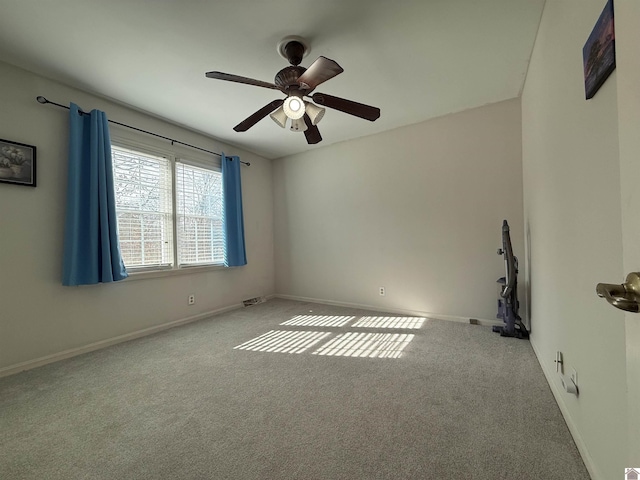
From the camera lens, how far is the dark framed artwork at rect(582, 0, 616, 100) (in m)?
0.90

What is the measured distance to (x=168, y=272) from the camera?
3381 mm

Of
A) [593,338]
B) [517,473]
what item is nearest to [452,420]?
[517,473]

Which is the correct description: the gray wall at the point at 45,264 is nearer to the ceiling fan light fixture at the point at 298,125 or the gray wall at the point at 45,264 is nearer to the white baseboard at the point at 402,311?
the ceiling fan light fixture at the point at 298,125

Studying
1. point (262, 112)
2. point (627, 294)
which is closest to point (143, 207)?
point (262, 112)

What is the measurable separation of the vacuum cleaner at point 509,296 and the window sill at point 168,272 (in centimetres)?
354

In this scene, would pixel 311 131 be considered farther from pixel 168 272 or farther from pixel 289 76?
pixel 168 272

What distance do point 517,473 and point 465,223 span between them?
2571mm

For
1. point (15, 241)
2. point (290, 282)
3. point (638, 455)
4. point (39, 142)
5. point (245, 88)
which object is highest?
point (245, 88)

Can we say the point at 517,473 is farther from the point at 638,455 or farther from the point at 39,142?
the point at 39,142

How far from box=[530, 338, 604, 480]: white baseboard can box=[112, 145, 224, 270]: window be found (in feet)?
12.4

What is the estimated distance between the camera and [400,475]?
121 cm

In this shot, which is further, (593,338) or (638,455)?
(593,338)

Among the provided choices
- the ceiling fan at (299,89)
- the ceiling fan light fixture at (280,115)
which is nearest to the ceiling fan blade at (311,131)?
the ceiling fan at (299,89)

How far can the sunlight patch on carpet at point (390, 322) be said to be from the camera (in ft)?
10.7
